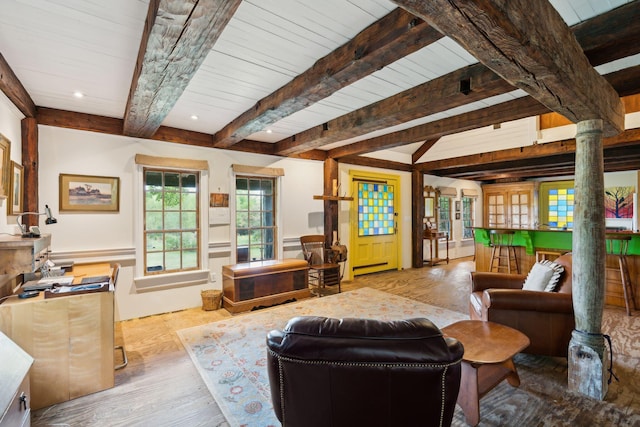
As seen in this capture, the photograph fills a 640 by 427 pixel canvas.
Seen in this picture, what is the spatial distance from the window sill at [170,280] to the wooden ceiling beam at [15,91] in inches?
83.4

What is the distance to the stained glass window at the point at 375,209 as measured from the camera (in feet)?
20.2

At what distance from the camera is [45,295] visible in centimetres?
215

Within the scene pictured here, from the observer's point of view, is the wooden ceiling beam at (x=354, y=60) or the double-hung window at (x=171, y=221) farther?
the double-hung window at (x=171, y=221)

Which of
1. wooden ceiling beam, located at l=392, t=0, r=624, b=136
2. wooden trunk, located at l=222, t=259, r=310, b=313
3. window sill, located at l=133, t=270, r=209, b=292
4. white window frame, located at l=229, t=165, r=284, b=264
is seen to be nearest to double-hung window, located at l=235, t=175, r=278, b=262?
A: white window frame, located at l=229, t=165, r=284, b=264

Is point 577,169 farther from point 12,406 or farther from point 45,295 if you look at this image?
point 45,295

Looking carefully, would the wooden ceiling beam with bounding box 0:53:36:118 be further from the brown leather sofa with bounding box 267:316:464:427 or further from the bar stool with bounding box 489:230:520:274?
the bar stool with bounding box 489:230:520:274

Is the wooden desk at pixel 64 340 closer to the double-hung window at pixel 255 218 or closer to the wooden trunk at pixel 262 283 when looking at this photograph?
the wooden trunk at pixel 262 283

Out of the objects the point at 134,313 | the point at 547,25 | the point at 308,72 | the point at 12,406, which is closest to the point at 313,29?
the point at 308,72

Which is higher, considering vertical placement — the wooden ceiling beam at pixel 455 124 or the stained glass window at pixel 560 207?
the wooden ceiling beam at pixel 455 124

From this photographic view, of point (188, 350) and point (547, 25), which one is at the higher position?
point (547, 25)

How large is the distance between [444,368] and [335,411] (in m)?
0.43

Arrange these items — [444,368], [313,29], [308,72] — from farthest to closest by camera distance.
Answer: [308,72], [313,29], [444,368]

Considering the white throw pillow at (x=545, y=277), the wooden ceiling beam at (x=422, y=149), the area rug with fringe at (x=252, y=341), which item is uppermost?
the wooden ceiling beam at (x=422, y=149)

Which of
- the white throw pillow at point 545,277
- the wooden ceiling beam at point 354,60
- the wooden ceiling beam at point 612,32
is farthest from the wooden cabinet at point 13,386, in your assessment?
the white throw pillow at point 545,277
